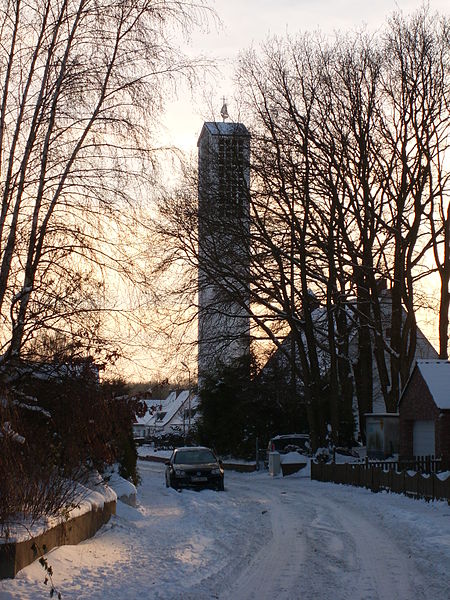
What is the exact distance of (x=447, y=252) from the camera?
34625 millimetres

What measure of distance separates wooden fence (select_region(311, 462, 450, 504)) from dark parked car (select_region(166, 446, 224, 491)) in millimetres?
4980

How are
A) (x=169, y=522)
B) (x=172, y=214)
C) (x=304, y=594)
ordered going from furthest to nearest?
(x=172, y=214)
(x=169, y=522)
(x=304, y=594)

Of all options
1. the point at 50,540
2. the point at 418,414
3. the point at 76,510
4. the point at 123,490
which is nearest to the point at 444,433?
the point at 418,414

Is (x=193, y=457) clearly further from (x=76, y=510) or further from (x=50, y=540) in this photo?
(x=50, y=540)

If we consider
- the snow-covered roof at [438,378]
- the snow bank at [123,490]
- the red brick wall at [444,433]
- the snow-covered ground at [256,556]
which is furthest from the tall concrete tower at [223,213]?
the snow bank at [123,490]

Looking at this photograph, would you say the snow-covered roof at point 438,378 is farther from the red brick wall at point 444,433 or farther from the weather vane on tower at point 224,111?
the weather vane on tower at point 224,111

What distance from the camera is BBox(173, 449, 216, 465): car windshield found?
95.3 ft

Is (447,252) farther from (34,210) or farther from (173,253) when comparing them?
(34,210)

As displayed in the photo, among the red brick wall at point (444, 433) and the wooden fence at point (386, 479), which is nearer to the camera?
the wooden fence at point (386, 479)

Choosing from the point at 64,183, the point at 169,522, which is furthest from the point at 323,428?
the point at 64,183

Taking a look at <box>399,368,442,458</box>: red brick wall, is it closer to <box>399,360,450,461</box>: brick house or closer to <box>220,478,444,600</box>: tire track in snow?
<box>399,360,450,461</box>: brick house

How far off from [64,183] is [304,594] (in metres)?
6.73

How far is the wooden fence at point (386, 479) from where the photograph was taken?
22406 millimetres

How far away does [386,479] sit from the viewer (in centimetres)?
2677
